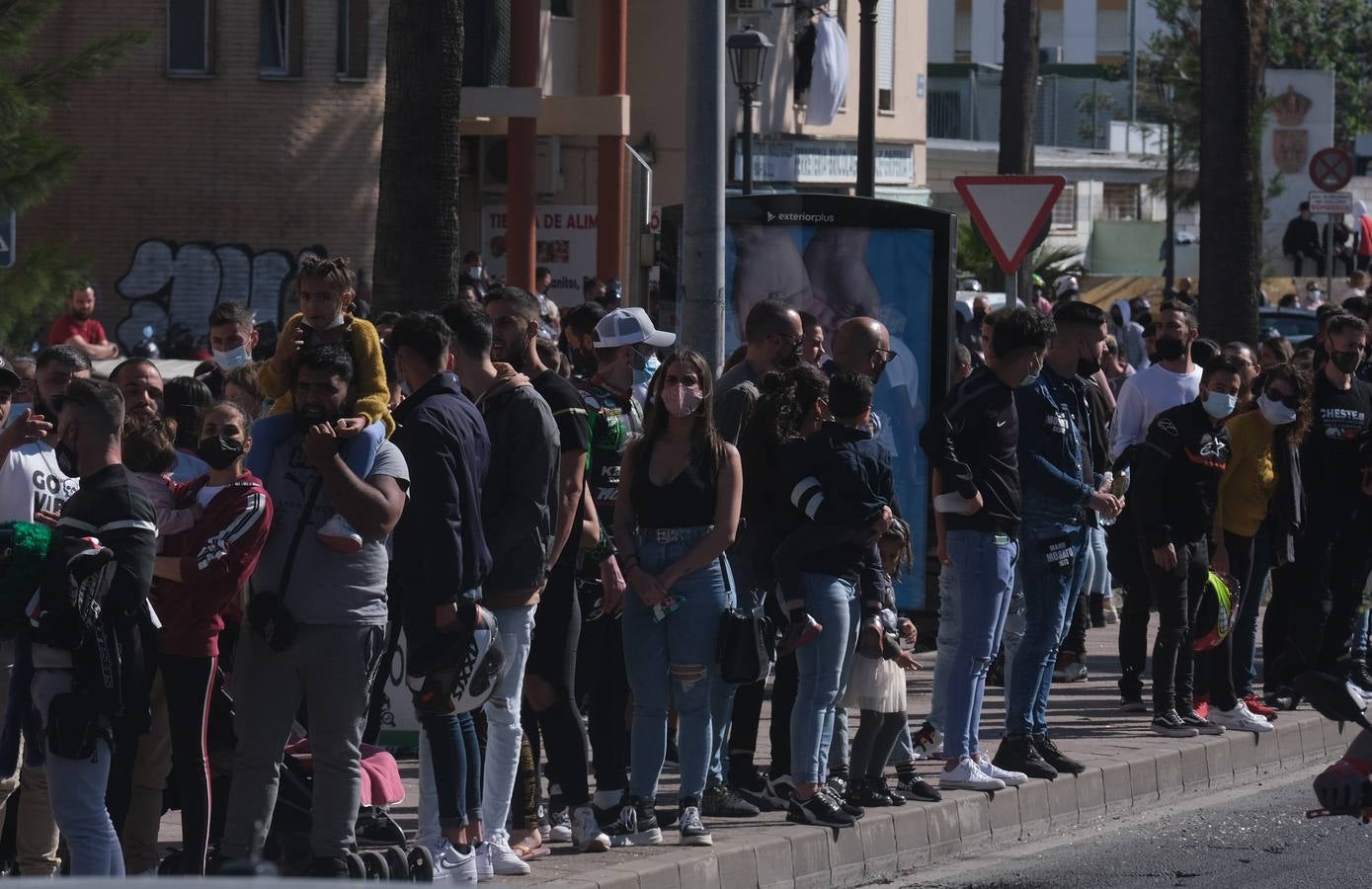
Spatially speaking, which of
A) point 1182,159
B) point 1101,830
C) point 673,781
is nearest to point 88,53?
point 673,781

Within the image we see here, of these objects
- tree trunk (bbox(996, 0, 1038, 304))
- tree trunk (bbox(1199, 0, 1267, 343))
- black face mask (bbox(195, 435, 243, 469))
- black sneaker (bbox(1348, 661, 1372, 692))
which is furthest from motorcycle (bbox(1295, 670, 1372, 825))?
tree trunk (bbox(996, 0, 1038, 304))

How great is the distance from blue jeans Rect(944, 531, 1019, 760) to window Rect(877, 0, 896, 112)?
114 ft

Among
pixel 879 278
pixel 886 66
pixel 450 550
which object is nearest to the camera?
pixel 450 550

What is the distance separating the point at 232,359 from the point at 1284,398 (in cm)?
573

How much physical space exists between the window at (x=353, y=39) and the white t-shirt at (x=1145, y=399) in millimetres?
15325

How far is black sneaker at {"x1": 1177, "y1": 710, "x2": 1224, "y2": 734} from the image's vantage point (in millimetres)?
11484

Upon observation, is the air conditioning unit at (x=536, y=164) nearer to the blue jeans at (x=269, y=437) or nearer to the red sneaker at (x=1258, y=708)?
the red sneaker at (x=1258, y=708)

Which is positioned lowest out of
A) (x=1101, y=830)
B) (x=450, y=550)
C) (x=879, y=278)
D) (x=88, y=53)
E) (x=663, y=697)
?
(x=1101, y=830)

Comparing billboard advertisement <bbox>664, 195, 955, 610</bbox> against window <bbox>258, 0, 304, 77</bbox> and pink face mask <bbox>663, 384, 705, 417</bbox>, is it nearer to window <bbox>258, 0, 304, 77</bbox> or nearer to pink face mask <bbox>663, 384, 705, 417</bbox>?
pink face mask <bbox>663, 384, 705, 417</bbox>

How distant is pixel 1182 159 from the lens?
5672 cm

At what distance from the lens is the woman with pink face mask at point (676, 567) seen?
324 inches

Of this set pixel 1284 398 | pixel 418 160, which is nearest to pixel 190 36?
pixel 418 160

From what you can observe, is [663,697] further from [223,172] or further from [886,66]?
[886,66]

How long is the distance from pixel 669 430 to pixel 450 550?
4.50 feet
